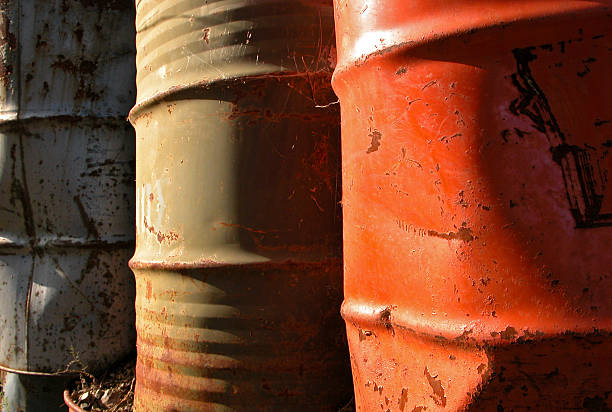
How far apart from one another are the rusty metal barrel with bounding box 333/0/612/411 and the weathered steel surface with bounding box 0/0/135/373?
1.76m

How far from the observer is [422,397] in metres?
1.17

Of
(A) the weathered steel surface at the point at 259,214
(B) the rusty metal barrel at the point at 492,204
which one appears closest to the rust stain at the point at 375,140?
(B) the rusty metal barrel at the point at 492,204

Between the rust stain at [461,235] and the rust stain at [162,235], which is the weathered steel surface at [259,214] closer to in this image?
the rust stain at [162,235]

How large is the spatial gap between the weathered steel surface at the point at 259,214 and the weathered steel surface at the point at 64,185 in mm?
1002

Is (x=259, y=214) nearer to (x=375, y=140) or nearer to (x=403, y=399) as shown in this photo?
(x=375, y=140)

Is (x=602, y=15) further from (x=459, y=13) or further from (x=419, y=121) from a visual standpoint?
(x=419, y=121)

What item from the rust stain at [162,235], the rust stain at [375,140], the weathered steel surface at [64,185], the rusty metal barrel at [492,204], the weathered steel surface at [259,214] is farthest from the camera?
the weathered steel surface at [64,185]

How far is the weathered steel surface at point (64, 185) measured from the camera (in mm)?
2660

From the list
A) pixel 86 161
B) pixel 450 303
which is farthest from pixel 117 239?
pixel 450 303

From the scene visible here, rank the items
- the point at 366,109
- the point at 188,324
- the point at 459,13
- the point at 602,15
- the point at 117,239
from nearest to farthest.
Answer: the point at 602,15 < the point at 459,13 < the point at 366,109 < the point at 188,324 < the point at 117,239

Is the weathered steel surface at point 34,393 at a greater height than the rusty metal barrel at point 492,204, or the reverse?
the rusty metal barrel at point 492,204

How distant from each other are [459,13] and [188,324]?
3.90 ft

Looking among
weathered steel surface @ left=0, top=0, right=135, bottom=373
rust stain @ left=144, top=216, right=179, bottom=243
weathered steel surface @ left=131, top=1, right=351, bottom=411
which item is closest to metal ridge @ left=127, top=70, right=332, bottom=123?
weathered steel surface @ left=131, top=1, right=351, bottom=411

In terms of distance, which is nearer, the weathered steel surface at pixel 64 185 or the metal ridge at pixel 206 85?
the metal ridge at pixel 206 85
